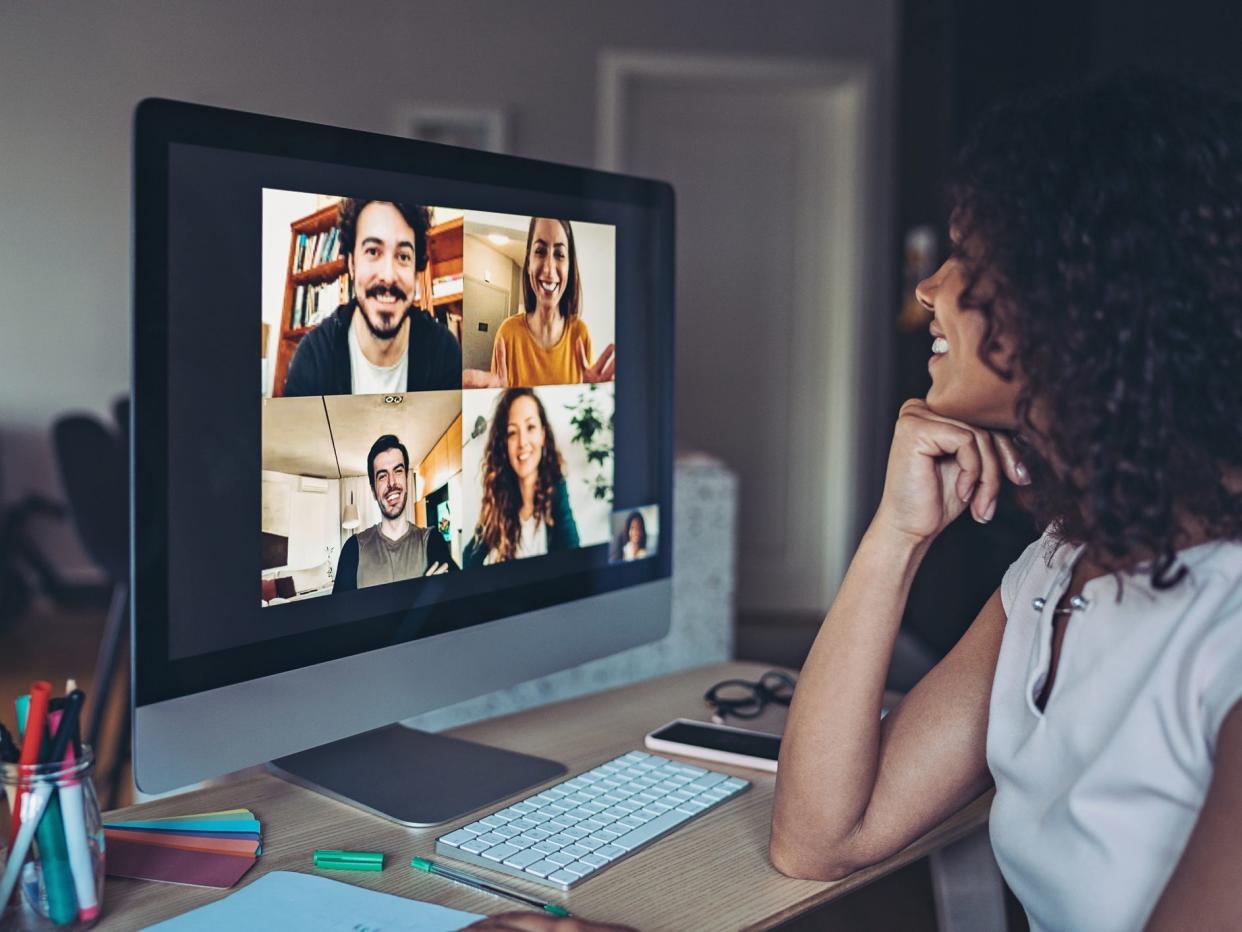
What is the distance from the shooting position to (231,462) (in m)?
0.81

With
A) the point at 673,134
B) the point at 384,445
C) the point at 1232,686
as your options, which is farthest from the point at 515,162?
the point at 673,134

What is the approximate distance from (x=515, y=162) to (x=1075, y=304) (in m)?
0.48

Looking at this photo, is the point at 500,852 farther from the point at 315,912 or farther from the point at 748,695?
the point at 748,695

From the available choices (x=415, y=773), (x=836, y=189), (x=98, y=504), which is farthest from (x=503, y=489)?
(x=836, y=189)

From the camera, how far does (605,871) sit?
2.72 ft

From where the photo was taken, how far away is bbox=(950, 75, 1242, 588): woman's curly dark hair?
77 centimetres

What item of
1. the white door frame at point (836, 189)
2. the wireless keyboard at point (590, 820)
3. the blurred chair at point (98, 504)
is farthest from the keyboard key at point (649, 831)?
the white door frame at point (836, 189)

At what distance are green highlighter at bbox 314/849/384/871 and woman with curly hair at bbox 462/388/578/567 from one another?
0.26 metres

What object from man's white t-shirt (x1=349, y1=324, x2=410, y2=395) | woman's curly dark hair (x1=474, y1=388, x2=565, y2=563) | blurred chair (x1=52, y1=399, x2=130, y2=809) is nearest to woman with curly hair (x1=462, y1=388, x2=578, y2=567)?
woman's curly dark hair (x1=474, y1=388, x2=565, y2=563)

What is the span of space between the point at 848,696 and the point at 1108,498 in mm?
256

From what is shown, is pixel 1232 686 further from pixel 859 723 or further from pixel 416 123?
pixel 416 123

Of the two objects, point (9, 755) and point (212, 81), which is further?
point (212, 81)

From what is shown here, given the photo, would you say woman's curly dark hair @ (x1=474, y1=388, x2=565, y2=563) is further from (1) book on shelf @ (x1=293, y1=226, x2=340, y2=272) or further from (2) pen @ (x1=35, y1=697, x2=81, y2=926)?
(2) pen @ (x1=35, y1=697, x2=81, y2=926)

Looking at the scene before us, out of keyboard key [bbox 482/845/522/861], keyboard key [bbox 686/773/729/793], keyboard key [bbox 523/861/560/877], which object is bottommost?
keyboard key [bbox 523/861/560/877]
